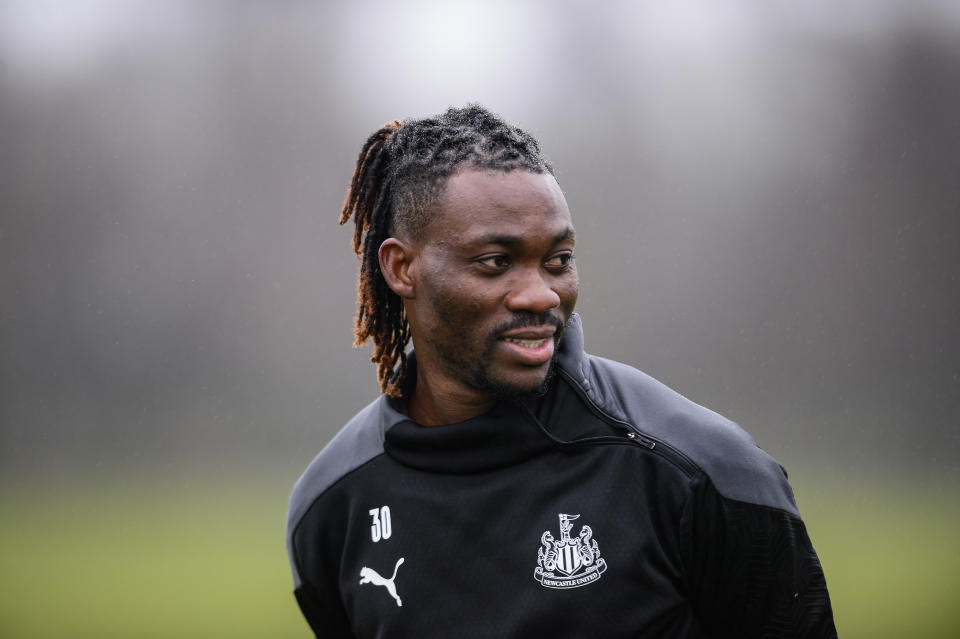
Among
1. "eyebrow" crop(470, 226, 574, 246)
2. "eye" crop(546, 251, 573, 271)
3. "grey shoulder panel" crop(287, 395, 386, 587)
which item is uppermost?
"eyebrow" crop(470, 226, 574, 246)

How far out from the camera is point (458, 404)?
84.5 inches

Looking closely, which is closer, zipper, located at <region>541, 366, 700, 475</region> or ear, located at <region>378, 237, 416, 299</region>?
A: zipper, located at <region>541, 366, 700, 475</region>

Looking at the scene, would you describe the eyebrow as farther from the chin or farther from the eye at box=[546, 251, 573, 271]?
the chin

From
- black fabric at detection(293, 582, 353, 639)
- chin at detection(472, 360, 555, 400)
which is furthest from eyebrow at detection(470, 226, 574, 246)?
black fabric at detection(293, 582, 353, 639)

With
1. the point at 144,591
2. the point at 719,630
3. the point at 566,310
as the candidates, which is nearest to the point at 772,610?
the point at 719,630

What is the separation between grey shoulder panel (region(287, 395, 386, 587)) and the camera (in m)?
2.25

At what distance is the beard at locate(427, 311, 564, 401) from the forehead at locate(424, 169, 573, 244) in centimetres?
18

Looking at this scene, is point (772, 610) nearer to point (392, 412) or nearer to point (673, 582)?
point (673, 582)

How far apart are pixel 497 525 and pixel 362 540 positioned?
1.18ft

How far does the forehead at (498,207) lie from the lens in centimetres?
193

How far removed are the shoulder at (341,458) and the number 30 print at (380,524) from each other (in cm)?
14

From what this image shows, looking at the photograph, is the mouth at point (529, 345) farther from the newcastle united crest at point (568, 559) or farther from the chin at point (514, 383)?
the newcastle united crest at point (568, 559)

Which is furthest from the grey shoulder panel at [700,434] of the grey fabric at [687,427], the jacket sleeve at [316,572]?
the jacket sleeve at [316,572]

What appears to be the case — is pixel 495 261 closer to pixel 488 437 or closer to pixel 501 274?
pixel 501 274
